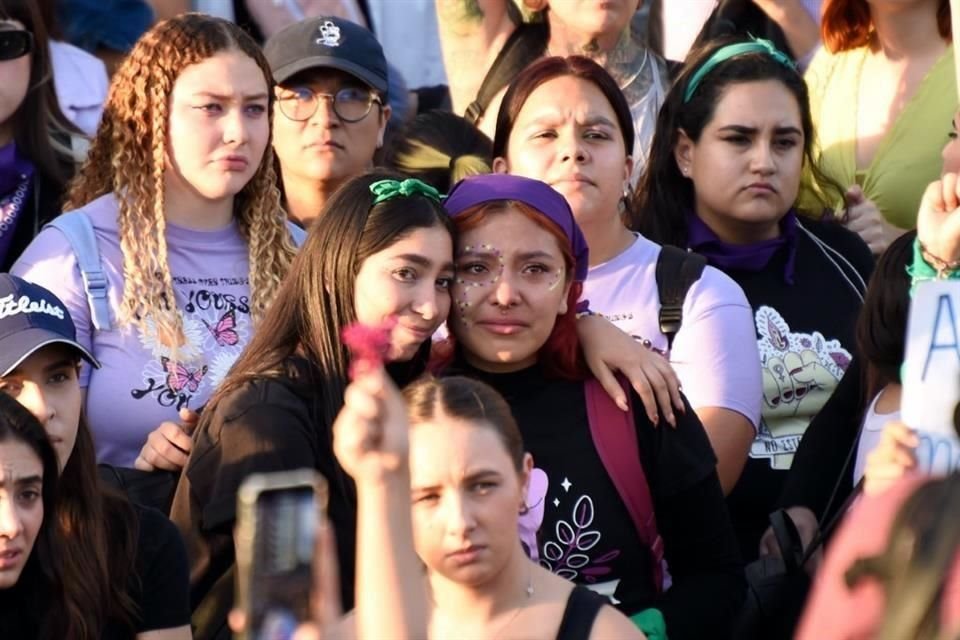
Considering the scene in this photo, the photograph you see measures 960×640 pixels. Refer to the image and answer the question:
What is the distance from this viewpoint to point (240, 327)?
5.39 m

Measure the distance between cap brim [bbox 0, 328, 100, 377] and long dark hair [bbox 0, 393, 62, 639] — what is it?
201mm

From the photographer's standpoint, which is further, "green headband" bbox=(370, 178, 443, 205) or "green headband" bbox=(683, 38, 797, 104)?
Result: "green headband" bbox=(683, 38, 797, 104)

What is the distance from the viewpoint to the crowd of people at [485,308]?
4531 mm

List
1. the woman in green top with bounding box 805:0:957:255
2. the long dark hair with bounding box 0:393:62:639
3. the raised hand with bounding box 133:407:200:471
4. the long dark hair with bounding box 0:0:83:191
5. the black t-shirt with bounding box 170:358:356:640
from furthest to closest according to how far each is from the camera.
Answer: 1. the woman in green top with bounding box 805:0:957:255
2. the long dark hair with bounding box 0:0:83:191
3. the raised hand with bounding box 133:407:200:471
4. the black t-shirt with bounding box 170:358:356:640
5. the long dark hair with bounding box 0:393:62:639

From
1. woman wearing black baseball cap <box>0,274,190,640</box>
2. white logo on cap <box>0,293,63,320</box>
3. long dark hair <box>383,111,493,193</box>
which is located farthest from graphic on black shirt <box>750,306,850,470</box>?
white logo on cap <box>0,293,63,320</box>

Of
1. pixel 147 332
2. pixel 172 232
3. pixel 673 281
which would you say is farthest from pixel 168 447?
pixel 673 281

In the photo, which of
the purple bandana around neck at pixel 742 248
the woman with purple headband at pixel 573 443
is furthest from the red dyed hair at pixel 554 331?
the purple bandana around neck at pixel 742 248

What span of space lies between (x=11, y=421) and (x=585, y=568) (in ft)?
4.05

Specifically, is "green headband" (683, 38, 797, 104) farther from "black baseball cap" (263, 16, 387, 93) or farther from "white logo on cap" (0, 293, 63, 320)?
"white logo on cap" (0, 293, 63, 320)

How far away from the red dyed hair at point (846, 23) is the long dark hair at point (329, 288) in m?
2.21

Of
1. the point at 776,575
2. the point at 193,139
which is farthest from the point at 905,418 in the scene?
the point at 193,139

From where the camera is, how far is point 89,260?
534 cm

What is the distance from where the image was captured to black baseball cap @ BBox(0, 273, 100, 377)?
187 inches

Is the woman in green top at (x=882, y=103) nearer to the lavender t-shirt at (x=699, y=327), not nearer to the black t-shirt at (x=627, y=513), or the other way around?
the lavender t-shirt at (x=699, y=327)
